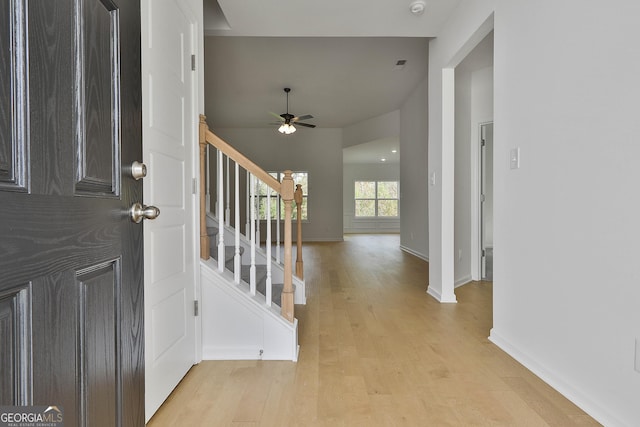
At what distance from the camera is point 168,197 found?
1751 millimetres

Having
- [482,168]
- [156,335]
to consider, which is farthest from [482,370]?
[482,168]

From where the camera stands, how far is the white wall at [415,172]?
594 centimetres

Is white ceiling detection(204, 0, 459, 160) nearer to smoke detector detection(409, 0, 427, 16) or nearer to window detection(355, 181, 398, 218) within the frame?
smoke detector detection(409, 0, 427, 16)

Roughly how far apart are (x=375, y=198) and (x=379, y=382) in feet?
36.6

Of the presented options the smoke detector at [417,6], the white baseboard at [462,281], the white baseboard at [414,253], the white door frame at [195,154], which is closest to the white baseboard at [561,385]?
the white baseboard at [462,281]

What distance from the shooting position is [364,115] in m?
7.75

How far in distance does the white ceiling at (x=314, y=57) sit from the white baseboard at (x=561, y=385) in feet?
8.69

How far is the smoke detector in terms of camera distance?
9.30ft

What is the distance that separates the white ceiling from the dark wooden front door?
7.55ft

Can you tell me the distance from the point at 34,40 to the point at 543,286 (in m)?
2.29

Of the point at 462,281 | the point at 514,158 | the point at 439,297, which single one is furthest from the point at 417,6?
the point at 462,281

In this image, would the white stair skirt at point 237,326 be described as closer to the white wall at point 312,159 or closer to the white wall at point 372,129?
the white wall at point 372,129

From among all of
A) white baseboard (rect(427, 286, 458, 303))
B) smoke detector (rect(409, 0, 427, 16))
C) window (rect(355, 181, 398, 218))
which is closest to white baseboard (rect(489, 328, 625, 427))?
white baseboard (rect(427, 286, 458, 303))

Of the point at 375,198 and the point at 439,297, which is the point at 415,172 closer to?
the point at 439,297
